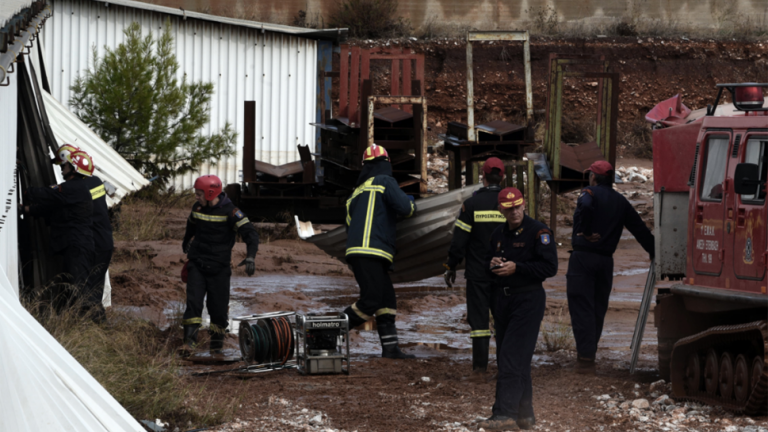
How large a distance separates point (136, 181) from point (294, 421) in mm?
8976

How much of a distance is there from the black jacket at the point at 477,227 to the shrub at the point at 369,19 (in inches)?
982

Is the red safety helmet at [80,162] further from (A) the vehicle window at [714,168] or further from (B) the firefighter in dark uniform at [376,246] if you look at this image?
(A) the vehicle window at [714,168]

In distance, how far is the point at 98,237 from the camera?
894 centimetres

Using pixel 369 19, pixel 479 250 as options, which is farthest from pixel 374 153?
pixel 369 19

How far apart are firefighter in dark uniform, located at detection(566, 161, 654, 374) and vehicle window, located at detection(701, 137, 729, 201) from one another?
3.66 ft

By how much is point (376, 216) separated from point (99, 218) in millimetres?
2851

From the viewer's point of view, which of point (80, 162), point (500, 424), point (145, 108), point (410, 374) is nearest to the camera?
point (500, 424)

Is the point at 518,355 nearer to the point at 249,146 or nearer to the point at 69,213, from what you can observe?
the point at 69,213

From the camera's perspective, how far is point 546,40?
1256 inches

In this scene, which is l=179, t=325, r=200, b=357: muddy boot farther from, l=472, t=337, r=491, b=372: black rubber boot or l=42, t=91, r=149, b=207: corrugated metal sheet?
l=42, t=91, r=149, b=207: corrugated metal sheet

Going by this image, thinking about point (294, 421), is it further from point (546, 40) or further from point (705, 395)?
point (546, 40)

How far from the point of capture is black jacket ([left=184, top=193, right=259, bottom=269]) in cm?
870

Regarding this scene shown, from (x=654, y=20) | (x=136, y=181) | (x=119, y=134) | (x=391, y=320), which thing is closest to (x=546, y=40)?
(x=654, y=20)

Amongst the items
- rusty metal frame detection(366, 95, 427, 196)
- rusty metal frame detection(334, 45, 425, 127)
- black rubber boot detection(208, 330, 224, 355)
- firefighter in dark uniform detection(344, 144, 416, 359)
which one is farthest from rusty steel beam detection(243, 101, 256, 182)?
firefighter in dark uniform detection(344, 144, 416, 359)
